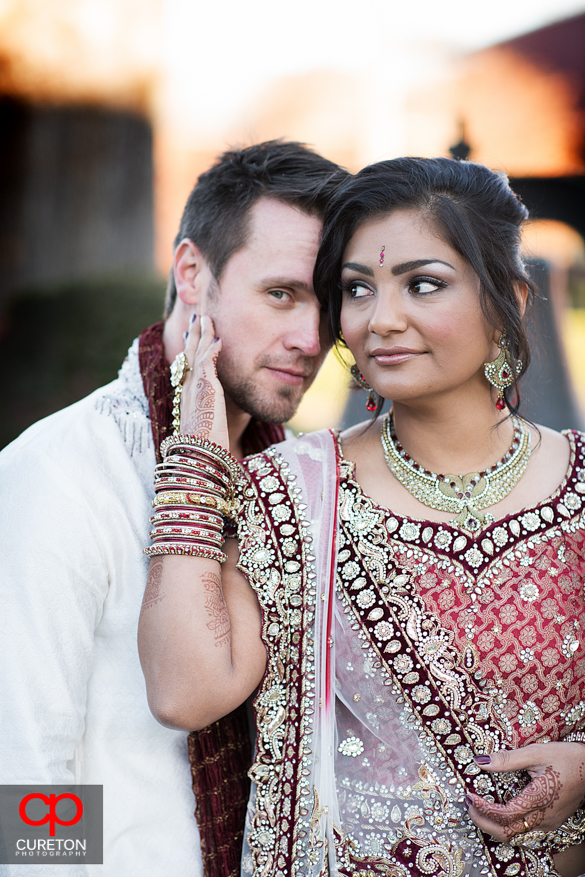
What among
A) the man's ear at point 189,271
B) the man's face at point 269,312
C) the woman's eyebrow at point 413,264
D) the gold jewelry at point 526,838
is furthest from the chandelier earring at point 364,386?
the gold jewelry at point 526,838

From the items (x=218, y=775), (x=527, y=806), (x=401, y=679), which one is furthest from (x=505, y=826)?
(x=218, y=775)

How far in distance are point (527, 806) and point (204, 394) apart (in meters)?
1.18

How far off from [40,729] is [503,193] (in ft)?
5.42

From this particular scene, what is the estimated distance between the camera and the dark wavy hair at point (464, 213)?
67.0 inches

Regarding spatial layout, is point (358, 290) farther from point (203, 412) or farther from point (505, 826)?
point (505, 826)

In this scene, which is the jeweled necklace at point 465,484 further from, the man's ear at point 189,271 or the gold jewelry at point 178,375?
the man's ear at point 189,271

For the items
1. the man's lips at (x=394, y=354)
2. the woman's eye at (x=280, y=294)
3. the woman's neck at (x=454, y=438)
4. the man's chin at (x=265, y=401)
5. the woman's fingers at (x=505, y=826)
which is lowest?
the woman's fingers at (x=505, y=826)

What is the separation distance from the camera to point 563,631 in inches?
68.2

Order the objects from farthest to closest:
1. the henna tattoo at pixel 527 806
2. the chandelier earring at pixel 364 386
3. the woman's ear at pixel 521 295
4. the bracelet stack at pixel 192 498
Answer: the chandelier earring at pixel 364 386
the woman's ear at pixel 521 295
the bracelet stack at pixel 192 498
the henna tattoo at pixel 527 806

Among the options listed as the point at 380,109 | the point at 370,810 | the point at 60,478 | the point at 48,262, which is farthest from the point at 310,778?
the point at 48,262

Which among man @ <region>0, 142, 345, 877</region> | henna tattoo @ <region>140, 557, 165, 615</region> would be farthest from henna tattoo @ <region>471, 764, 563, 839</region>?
henna tattoo @ <region>140, 557, 165, 615</region>

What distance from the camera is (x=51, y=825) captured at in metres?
1.77

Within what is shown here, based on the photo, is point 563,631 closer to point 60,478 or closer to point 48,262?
point 60,478

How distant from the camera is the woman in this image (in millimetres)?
1669
